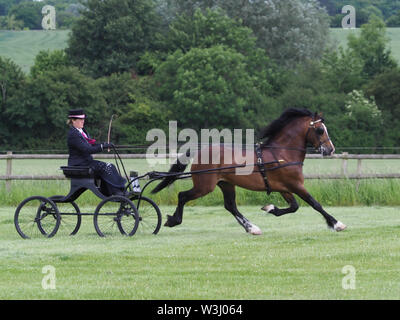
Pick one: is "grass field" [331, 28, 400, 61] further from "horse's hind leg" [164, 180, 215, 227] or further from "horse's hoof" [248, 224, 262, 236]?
"horse's hoof" [248, 224, 262, 236]

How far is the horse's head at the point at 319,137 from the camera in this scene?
11.5 meters

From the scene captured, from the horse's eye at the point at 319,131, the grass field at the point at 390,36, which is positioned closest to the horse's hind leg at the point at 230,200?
the horse's eye at the point at 319,131

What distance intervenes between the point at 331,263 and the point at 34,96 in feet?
156

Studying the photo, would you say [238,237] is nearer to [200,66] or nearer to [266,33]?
[200,66]

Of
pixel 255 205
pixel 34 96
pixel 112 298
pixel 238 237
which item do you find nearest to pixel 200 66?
pixel 34 96

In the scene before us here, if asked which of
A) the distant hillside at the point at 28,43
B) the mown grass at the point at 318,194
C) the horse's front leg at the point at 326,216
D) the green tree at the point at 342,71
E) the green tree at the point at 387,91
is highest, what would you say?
the distant hillside at the point at 28,43

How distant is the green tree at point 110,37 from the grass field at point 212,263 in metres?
49.5

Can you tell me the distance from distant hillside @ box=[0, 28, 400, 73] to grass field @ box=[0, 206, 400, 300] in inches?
2828

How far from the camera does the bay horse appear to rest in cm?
1143

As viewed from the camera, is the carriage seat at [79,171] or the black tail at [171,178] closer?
the carriage seat at [79,171]
